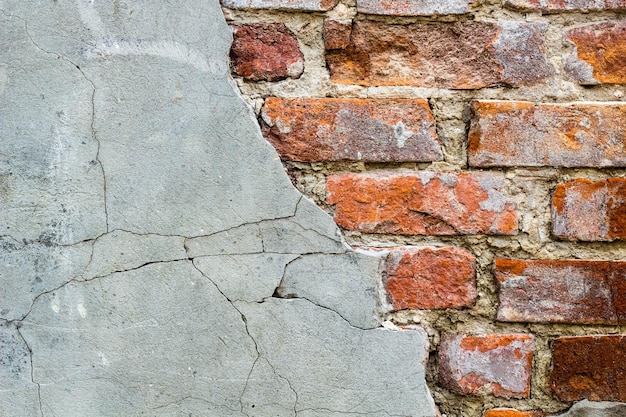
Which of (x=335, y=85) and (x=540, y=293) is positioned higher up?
(x=335, y=85)

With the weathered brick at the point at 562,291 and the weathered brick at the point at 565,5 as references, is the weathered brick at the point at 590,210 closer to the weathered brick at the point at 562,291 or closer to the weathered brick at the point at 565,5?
the weathered brick at the point at 562,291

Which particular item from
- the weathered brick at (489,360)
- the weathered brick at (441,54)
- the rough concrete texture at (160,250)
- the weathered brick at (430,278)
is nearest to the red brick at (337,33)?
the weathered brick at (441,54)

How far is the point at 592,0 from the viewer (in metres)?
0.85

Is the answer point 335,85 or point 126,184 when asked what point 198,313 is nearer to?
point 126,184

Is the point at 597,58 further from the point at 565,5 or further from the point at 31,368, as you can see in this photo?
the point at 31,368

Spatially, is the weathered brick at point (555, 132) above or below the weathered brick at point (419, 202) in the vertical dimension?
above

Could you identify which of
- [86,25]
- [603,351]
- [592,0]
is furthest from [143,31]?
[603,351]

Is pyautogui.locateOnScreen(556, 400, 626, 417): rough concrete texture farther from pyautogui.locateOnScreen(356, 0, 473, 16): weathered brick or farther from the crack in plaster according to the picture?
the crack in plaster

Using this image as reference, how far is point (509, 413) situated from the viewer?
33.9 inches

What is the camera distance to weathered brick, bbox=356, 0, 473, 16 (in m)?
0.84

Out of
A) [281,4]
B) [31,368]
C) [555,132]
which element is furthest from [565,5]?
[31,368]

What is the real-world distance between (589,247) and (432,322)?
270 mm

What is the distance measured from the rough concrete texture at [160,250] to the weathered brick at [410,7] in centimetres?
22

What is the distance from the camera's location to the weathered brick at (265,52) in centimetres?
85
